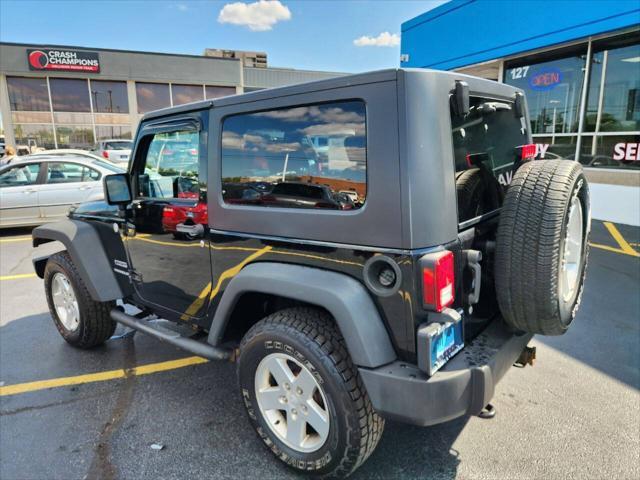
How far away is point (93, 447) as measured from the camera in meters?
2.63

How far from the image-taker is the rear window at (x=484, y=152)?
2.17 metres

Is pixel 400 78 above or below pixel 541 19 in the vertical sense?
below

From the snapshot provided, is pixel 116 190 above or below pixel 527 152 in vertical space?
below

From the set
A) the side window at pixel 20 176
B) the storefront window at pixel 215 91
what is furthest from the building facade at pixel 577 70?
the storefront window at pixel 215 91

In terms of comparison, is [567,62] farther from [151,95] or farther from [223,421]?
[151,95]

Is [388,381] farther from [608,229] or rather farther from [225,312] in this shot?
[608,229]

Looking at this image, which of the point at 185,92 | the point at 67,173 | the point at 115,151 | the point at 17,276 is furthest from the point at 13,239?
the point at 185,92

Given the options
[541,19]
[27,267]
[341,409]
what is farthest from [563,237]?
[541,19]

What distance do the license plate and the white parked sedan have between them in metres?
8.05

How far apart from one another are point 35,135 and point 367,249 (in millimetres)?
27736

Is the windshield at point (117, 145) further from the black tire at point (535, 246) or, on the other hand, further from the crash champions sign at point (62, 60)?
the black tire at point (535, 246)

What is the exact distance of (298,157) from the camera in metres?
2.29

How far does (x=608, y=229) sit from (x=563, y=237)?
24.4ft

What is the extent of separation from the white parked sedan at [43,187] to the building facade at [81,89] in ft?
59.0
